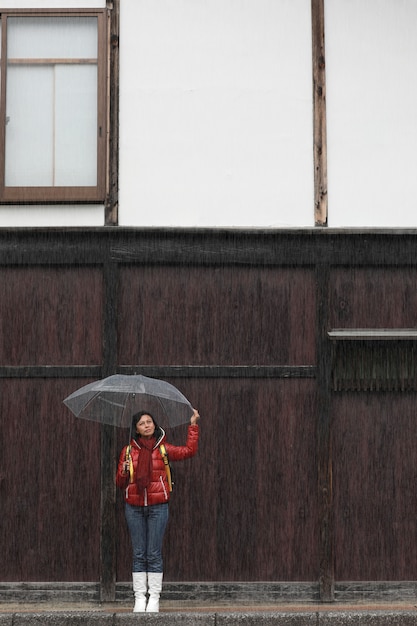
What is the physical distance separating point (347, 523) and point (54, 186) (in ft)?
14.8

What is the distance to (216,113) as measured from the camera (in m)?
11.5

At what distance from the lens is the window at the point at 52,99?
11438 mm

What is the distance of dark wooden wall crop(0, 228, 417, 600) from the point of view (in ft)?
36.9

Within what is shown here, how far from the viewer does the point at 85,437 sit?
11.3 metres

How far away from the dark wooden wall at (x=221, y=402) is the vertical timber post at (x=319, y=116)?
337 mm

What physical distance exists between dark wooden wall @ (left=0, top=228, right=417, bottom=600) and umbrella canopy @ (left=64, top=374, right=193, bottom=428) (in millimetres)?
1040

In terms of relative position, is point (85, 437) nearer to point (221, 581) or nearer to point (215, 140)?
point (221, 581)

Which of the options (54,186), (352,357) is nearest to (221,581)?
(352,357)

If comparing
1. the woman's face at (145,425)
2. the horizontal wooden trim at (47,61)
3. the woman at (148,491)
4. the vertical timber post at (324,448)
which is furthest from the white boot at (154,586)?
the horizontal wooden trim at (47,61)

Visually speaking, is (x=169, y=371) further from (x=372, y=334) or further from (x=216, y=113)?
(x=216, y=113)

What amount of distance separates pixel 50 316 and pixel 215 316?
168cm

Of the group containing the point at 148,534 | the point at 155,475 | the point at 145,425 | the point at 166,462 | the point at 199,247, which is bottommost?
the point at 148,534

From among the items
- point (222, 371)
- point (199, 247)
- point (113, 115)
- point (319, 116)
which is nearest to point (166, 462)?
point (222, 371)

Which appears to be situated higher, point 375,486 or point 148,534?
point 375,486
